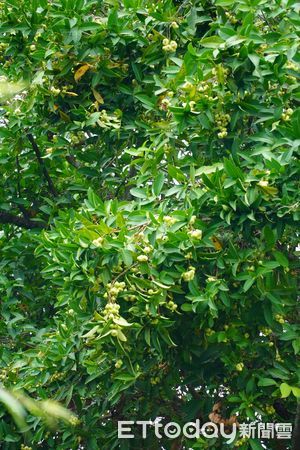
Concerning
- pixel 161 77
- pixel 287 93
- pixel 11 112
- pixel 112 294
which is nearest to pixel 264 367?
pixel 112 294

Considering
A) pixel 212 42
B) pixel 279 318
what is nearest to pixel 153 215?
pixel 279 318

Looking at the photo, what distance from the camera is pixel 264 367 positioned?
303 centimetres

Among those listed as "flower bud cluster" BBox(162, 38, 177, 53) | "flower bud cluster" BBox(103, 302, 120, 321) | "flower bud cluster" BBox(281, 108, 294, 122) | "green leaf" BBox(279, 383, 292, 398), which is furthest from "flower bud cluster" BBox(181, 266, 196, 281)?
"flower bud cluster" BBox(162, 38, 177, 53)

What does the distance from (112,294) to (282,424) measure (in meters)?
1.00

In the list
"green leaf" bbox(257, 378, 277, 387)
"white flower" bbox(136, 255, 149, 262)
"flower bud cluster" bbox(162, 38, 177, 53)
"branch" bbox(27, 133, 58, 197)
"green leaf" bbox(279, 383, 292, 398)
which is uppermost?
"flower bud cluster" bbox(162, 38, 177, 53)

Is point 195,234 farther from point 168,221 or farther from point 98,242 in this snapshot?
point 98,242

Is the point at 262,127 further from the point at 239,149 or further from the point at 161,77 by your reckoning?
the point at 161,77

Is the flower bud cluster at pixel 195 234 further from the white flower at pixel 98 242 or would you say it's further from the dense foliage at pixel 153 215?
the white flower at pixel 98 242

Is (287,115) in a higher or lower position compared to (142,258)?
higher

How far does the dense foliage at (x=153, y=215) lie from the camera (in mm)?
2686

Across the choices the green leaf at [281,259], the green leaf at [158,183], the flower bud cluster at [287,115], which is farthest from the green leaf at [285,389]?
the flower bud cluster at [287,115]

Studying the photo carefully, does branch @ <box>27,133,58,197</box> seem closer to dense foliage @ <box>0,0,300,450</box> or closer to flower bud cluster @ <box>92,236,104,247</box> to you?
dense foliage @ <box>0,0,300,450</box>

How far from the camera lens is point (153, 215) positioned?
107 inches

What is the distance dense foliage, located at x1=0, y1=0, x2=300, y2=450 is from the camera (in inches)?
106
